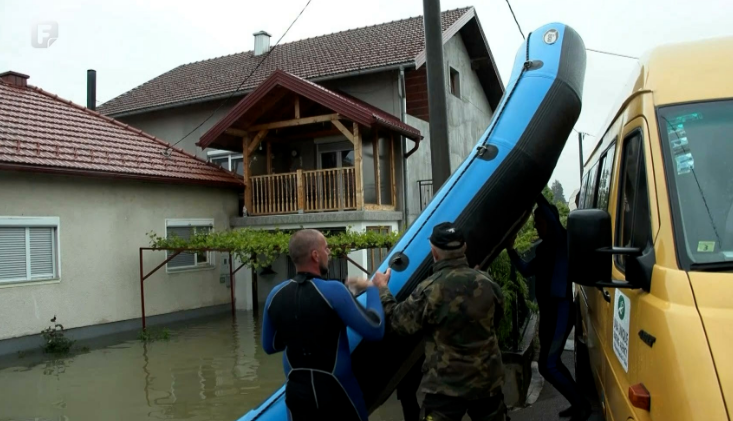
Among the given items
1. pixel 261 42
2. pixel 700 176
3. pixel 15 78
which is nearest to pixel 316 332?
pixel 700 176

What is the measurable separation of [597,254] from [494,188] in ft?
5.68

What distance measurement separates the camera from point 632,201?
309cm

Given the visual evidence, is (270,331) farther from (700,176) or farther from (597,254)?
(700,176)

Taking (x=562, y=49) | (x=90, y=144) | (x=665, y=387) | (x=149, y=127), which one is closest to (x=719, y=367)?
(x=665, y=387)

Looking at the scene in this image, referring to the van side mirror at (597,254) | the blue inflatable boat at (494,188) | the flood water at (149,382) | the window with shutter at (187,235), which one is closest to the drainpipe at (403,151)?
the window with shutter at (187,235)

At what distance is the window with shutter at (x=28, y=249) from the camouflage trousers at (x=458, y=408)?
378 inches

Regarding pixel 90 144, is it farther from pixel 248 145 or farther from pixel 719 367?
pixel 719 367

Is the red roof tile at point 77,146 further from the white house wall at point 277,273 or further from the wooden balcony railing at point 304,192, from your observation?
the white house wall at point 277,273

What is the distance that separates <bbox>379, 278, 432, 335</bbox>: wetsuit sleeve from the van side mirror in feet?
2.64

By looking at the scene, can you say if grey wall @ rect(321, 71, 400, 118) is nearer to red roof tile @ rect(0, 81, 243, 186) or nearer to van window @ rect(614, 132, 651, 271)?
red roof tile @ rect(0, 81, 243, 186)

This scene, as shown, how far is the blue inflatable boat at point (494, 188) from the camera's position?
3.79 meters

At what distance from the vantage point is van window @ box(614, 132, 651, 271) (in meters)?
2.79

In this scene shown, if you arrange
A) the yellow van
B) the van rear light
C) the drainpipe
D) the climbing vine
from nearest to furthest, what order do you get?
the yellow van
the van rear light
the climbing vine
the drainpipe

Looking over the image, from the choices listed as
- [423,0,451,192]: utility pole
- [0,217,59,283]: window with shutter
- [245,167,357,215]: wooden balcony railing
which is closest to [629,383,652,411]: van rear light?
[423,0,451,192]: utility pole
